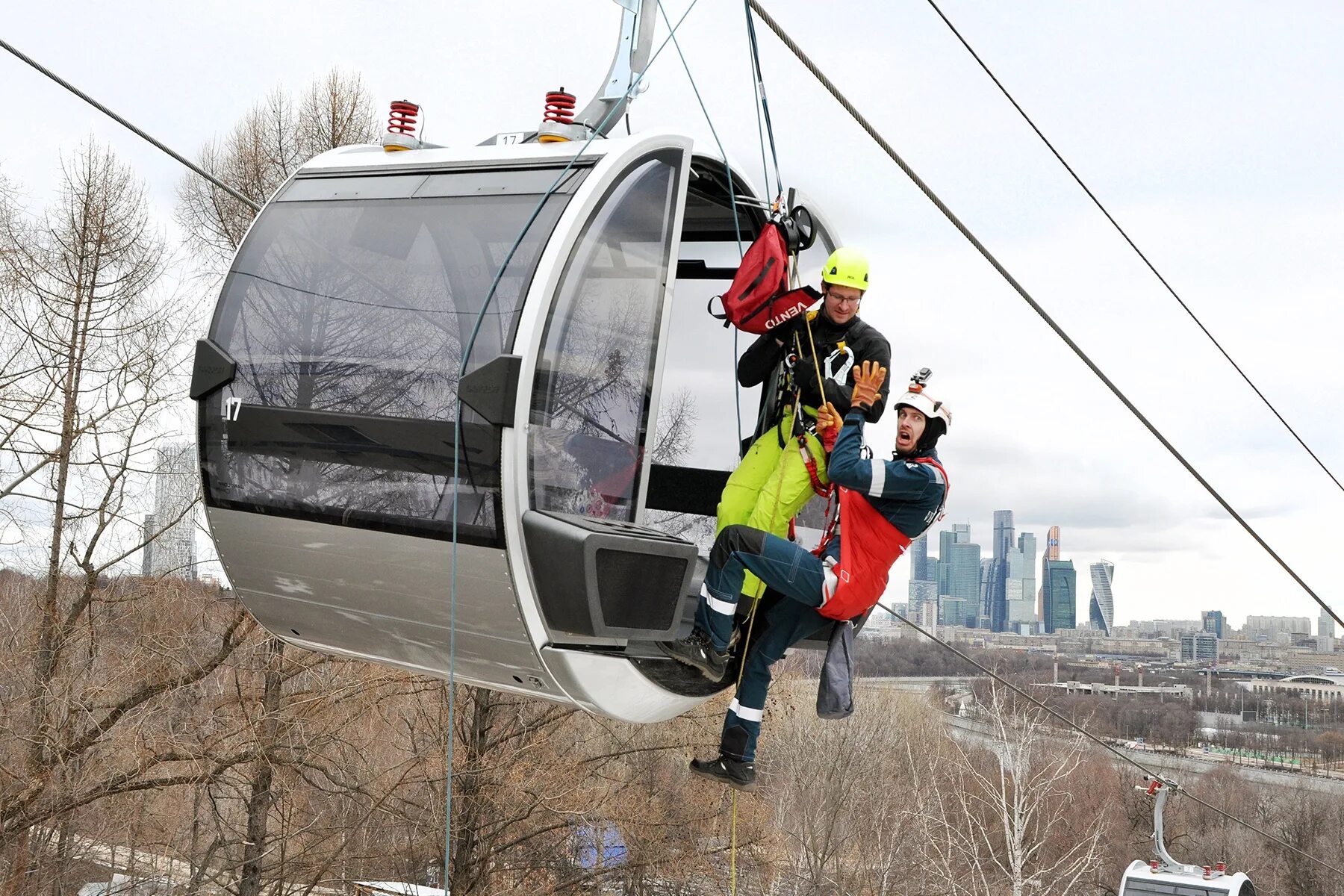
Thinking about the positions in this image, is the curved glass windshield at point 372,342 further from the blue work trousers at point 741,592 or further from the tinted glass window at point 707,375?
the tinted glass window at point 707,375

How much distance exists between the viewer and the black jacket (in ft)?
13.5

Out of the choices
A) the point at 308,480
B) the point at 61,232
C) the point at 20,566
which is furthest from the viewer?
the point at 61,232

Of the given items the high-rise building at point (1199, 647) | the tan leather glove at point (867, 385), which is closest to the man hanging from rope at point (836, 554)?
the tan leather glove at point (867, 385)

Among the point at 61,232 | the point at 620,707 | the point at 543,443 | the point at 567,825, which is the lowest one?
the point at 567,825

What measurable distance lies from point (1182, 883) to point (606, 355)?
14.7 meters

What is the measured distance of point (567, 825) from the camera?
1677 cm

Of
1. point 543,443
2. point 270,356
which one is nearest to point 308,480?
point 270,356

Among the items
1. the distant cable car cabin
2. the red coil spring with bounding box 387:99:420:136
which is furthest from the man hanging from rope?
the distant cable car cabin

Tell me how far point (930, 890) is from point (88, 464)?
27.1m

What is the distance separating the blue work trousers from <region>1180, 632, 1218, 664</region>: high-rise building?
50.5 metres

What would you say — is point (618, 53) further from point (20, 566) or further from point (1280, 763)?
point (1280, 763)

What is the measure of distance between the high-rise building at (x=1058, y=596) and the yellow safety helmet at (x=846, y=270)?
49861 mm

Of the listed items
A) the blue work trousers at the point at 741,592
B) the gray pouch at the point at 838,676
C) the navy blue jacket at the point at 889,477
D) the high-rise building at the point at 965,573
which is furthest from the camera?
the high-rise building at the point at 965,573

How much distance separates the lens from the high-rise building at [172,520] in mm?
15180
